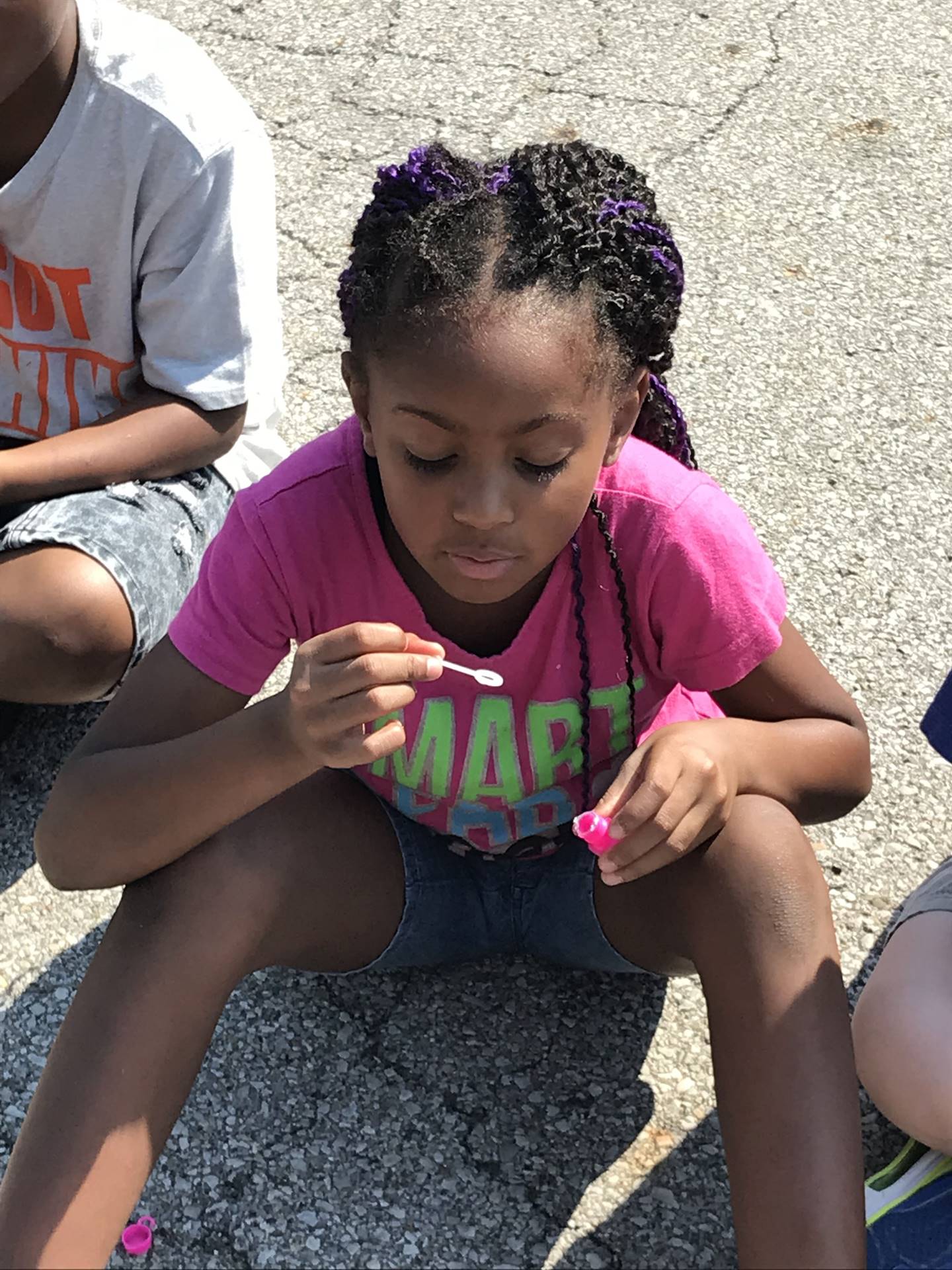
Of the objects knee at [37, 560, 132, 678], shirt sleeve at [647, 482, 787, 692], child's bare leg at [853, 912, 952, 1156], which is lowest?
knee at [37, 560, 132, 678]

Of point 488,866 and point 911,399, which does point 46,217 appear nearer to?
point 488,866

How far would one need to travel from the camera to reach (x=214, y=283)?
1854mm

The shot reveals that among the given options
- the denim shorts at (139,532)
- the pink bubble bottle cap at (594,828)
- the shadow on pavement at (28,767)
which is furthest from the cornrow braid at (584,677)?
the shadow on pavement at (28,767)

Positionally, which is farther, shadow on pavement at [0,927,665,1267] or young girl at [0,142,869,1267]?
shadow on pavement at [0,927,665,1267]

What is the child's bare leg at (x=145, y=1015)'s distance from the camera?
1.32 meters

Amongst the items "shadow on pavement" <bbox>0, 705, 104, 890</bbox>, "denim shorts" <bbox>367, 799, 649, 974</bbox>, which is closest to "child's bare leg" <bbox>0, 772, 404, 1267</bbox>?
"denim shorts" <bbox>367, 799, 649, 974</bbox>

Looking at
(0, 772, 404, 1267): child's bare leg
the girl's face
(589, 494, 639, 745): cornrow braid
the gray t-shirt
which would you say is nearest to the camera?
the girl's face

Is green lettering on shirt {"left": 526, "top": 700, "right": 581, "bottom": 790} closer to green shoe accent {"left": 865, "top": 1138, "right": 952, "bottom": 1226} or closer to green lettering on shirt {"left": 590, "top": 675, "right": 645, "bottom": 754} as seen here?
green lettering on shirt {"left": 590, "top": 675, "right": 645, "bottom": 754}

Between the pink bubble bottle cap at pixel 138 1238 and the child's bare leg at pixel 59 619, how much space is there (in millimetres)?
653

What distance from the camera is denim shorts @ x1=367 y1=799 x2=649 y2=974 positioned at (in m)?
1.56

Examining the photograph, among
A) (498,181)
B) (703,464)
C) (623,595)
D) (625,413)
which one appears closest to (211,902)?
(623,595)

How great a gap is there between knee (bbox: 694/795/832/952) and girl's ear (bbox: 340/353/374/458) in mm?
476

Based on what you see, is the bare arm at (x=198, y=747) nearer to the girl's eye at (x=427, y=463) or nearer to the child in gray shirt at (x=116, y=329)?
the girl's eye at (x=427, y=463)

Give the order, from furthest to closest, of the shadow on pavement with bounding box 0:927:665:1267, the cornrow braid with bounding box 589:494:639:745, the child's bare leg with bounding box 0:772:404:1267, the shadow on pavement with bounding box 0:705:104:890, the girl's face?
1. the shadow on pavement with bounding box 0:705:104:890
2. the shadow on pavement with bounding box 0:927:665:1267
3. the cornrow braid with bounding box 589:494:639:745
4. the child's bare leg with bounding box 0:772:404:1267
5. the girl's face
